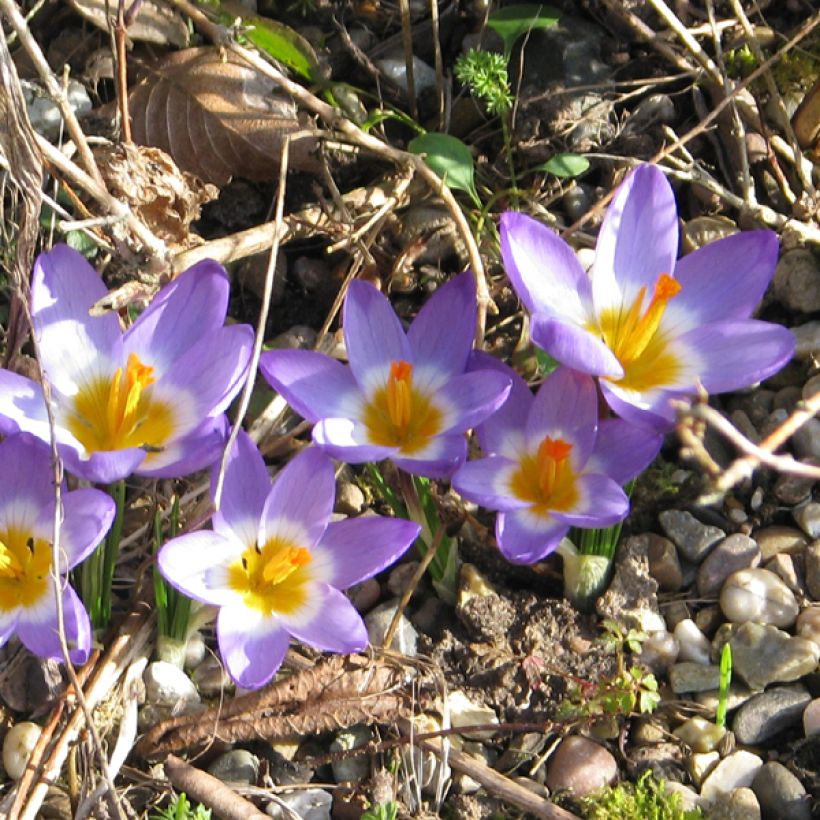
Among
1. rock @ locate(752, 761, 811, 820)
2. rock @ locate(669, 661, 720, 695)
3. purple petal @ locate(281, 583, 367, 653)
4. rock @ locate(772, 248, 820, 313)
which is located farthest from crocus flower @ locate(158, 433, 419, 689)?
rock @ locate(772, 248, 820, 313)

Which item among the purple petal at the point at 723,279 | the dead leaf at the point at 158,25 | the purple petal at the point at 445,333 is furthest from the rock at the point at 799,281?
the dead leaf at the point at 158,25

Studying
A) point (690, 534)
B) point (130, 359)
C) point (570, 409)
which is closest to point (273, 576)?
point (130, 359)

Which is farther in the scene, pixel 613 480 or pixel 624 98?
pixel 624 98

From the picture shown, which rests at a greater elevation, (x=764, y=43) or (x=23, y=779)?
(x=764, y=43)

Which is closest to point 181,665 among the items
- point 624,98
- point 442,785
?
point 442,785

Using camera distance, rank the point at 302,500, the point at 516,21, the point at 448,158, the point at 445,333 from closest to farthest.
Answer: the point at 302,500
the point at 445,333
the point at 448,158
the point at 516,21

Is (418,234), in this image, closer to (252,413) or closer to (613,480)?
(252,413)

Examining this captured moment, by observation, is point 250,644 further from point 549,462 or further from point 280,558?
point 549,462
